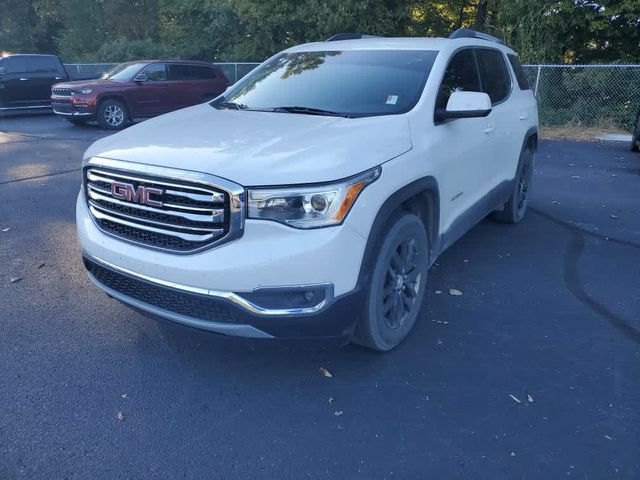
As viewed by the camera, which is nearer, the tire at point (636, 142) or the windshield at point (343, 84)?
the windshield at point (343, 84)

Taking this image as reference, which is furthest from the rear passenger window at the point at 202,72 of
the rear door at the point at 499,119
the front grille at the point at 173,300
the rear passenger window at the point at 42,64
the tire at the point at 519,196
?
the front grille at the point at 173,300

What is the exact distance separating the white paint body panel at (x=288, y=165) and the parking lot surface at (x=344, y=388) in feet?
1.45

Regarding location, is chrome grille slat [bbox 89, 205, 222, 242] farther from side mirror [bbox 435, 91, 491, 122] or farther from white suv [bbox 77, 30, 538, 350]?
side mirror [bbox 435, 91, 491, 122]

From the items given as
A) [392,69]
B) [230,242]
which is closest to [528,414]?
[230,242]

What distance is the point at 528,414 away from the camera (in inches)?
111

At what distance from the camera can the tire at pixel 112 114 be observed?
44.4ft

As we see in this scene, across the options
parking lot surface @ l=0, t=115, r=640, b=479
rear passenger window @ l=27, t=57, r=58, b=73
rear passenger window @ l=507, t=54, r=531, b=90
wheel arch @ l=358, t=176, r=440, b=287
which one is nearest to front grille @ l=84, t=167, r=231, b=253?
parking lot surface @ l=0, t=115, r=640, b=479

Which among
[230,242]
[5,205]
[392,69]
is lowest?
[5,205]

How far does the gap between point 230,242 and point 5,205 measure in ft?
17.5

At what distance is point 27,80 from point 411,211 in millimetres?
16605

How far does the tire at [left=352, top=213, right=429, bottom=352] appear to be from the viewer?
2988mm

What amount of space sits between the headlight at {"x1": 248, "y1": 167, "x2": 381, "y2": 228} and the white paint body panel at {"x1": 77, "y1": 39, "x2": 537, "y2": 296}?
1.6 inches

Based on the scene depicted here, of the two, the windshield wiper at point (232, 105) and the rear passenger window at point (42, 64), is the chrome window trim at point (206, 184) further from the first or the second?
the rear passenger window at point (42, 64)

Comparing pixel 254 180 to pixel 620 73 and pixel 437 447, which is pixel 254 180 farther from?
pixel 620 73
